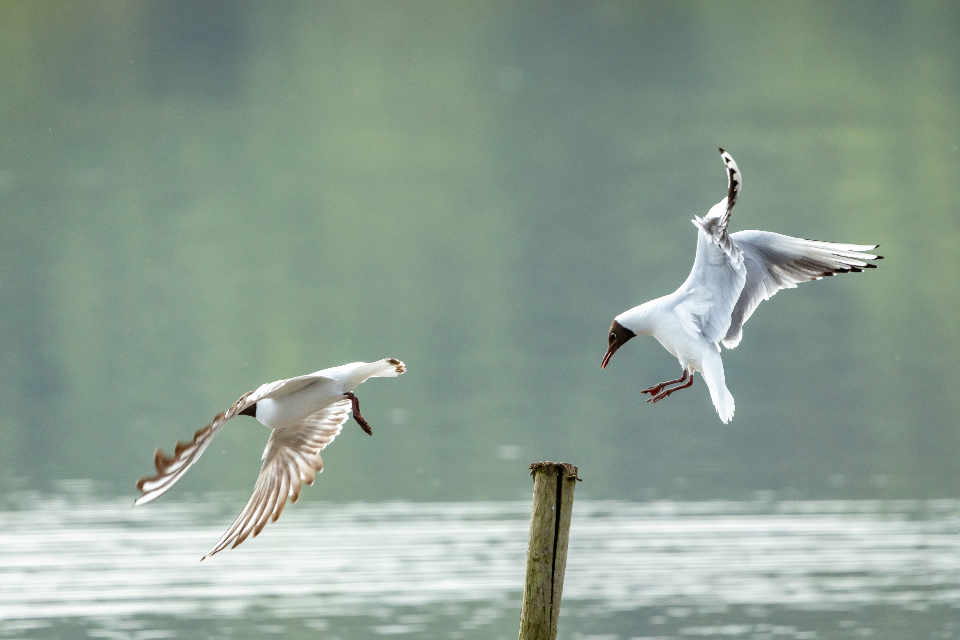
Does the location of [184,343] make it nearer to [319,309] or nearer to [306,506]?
[319,309]

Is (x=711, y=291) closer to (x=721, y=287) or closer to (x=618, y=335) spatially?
(x=721, y=287)

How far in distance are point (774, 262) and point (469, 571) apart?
626 cm

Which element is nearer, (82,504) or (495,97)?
(82,504)

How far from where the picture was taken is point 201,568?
1537cm

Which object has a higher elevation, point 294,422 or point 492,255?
point 492,255

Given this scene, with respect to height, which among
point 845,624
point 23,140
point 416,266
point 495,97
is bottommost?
point 845,624

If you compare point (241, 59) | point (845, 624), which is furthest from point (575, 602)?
point (241, 59)

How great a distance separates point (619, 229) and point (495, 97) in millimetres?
11486

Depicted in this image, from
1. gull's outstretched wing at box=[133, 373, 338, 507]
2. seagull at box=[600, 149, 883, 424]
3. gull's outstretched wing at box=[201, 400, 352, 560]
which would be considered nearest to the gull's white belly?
gull's outstretched wing at box=[201, 400, 352, 560]

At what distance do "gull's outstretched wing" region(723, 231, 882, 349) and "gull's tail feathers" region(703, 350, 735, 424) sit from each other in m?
0.66

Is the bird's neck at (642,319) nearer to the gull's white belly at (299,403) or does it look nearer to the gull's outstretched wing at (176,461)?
the gull's white belly at (299,403)

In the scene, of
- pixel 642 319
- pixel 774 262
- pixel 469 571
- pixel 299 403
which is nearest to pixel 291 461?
pixel 299 403

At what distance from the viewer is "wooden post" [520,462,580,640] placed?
698 centimetres

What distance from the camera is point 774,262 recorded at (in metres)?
9.02
